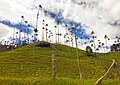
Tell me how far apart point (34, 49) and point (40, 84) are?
17774 centimetres

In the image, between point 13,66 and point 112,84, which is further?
point 13,66

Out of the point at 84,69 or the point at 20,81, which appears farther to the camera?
the point at 84,69

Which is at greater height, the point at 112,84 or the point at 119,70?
the point at 119,70

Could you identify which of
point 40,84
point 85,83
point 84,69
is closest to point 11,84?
point 40,84

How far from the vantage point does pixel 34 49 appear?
194500 millimetres

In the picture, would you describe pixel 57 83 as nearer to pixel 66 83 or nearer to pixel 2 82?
pixel 66 83

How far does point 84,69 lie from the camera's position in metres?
133

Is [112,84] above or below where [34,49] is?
below

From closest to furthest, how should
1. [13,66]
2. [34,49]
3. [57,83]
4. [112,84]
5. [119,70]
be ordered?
[119,70], [57,83], [112,84], [13,66], [34,49]

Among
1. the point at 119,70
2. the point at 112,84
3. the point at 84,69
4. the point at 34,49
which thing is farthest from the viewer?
the point at 34,49

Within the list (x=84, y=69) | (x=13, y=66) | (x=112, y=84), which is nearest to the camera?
(x=112, y=84)

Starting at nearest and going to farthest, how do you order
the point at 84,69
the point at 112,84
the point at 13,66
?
1. the point at 112,84
2. the point at 13,66
3. the point at 84,69

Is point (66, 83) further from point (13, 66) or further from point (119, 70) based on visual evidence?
point (13, 66)

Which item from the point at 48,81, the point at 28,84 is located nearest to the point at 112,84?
the point at 48,81
